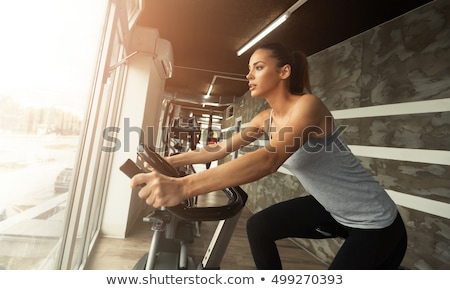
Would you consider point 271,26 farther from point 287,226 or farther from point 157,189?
point 157,189

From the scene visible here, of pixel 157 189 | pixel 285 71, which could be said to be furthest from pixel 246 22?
pixel 157 189

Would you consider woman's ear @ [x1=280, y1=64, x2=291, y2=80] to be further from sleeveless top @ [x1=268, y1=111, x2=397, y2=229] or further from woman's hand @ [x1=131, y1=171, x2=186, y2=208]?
woman's hand @ [x1=131, y1=171, x2=186, y2=208]

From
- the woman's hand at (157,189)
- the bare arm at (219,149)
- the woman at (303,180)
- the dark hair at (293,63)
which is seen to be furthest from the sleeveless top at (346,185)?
the woman's hand at (157,189)

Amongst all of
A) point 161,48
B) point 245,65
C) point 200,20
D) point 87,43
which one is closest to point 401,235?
point 87,43

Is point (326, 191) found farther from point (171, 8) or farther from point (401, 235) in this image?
point (171, 8)

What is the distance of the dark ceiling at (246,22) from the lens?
6.59 ft

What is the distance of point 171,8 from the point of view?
7.50 feet

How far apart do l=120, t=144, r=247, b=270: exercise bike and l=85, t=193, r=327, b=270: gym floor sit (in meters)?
0.24

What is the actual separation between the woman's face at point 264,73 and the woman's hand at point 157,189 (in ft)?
2.01

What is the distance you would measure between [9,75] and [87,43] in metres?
0.68

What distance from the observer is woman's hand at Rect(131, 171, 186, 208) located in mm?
548

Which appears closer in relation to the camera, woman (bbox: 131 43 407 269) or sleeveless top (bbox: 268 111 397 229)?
woman (bbox: 131 43 407 269)

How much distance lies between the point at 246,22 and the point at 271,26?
0.81 feet

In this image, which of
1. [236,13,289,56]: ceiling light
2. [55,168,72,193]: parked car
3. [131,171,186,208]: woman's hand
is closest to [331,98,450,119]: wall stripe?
[236,13,289,56]: ceiling light
